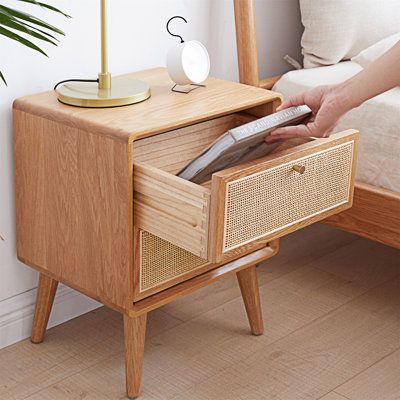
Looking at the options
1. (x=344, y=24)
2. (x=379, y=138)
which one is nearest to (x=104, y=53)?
(x=379, y=138)

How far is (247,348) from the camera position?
5.89 ft

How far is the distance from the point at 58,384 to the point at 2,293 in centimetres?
24

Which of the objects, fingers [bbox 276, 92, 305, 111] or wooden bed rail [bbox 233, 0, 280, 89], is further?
wooden bed rail [bbox 233, 0, 280, 89]

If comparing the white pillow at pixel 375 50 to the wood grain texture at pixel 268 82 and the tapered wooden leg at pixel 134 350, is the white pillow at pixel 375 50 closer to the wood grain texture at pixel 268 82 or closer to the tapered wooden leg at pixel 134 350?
the wood grain texture at pixel 268 82

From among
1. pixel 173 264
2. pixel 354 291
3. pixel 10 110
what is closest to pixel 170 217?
pixel 173 264

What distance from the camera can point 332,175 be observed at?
1557 mm

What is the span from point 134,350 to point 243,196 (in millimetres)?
391

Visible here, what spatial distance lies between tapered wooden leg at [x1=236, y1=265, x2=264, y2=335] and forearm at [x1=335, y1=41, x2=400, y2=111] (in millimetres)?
485

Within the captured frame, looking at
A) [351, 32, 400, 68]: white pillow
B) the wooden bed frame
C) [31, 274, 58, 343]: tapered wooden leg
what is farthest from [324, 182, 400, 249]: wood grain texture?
[31, 274, 58, 343]: tapered wooden leg

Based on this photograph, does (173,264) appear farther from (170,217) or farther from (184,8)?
(184,8)

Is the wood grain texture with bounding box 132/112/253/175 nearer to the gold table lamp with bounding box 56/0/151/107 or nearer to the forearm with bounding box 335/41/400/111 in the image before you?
the gold table lamp with bounding box 56/0/151/107

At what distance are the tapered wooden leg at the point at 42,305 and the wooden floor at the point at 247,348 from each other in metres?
0.03

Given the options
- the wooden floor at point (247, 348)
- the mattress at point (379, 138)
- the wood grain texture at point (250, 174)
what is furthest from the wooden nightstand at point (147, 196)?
the mattress at point (379, 138)

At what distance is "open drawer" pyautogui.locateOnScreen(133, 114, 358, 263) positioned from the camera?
1.35m
